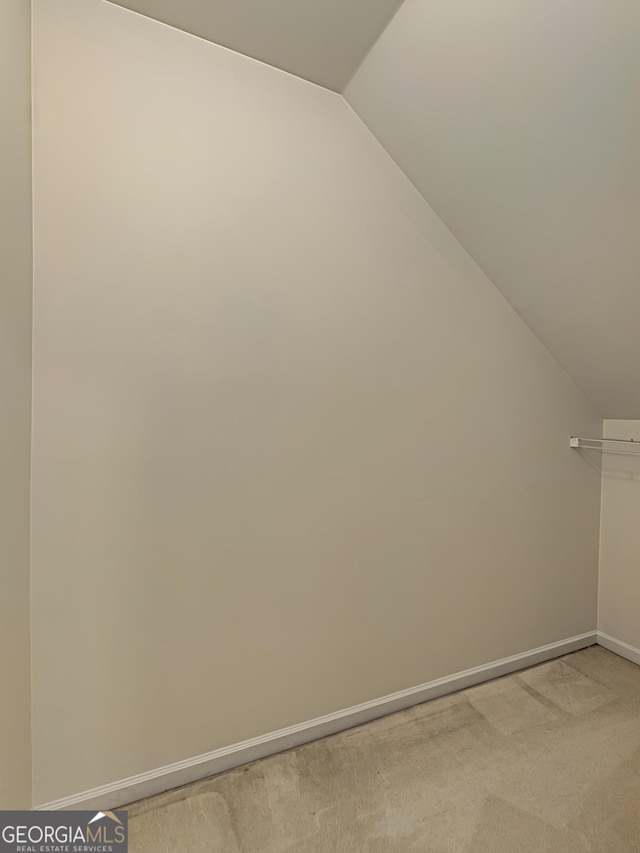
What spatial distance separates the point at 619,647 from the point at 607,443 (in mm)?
1148

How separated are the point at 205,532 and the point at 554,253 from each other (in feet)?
5.97

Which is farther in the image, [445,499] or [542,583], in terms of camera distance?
[542,583]

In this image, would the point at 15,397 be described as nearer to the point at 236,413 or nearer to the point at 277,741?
the point at 236,413

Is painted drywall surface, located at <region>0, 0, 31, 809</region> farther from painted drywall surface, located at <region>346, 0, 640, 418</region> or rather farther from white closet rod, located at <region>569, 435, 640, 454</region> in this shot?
white closet rod, located at <region>569, 435, 640, 454</region>

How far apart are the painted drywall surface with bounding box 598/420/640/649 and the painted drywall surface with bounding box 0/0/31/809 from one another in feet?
9.24

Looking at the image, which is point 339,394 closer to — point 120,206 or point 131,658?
point 120,206

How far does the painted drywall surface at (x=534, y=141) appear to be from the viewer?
4.19ft

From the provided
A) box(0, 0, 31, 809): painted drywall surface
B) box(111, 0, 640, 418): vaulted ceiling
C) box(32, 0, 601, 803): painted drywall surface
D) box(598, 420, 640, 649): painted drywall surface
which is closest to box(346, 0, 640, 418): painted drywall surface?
box(111, 0, 640, 418): vaulted ceiling

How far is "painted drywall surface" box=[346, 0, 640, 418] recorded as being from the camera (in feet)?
4.19

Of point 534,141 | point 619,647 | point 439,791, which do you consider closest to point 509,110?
point 534,141

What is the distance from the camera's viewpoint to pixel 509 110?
149 centimetres

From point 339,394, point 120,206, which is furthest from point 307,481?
point 120,206

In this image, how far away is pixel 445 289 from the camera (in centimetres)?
204

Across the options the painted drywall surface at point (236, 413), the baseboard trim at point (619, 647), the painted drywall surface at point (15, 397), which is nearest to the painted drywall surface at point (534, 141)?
the painted drywall surface at point (236, 413)
